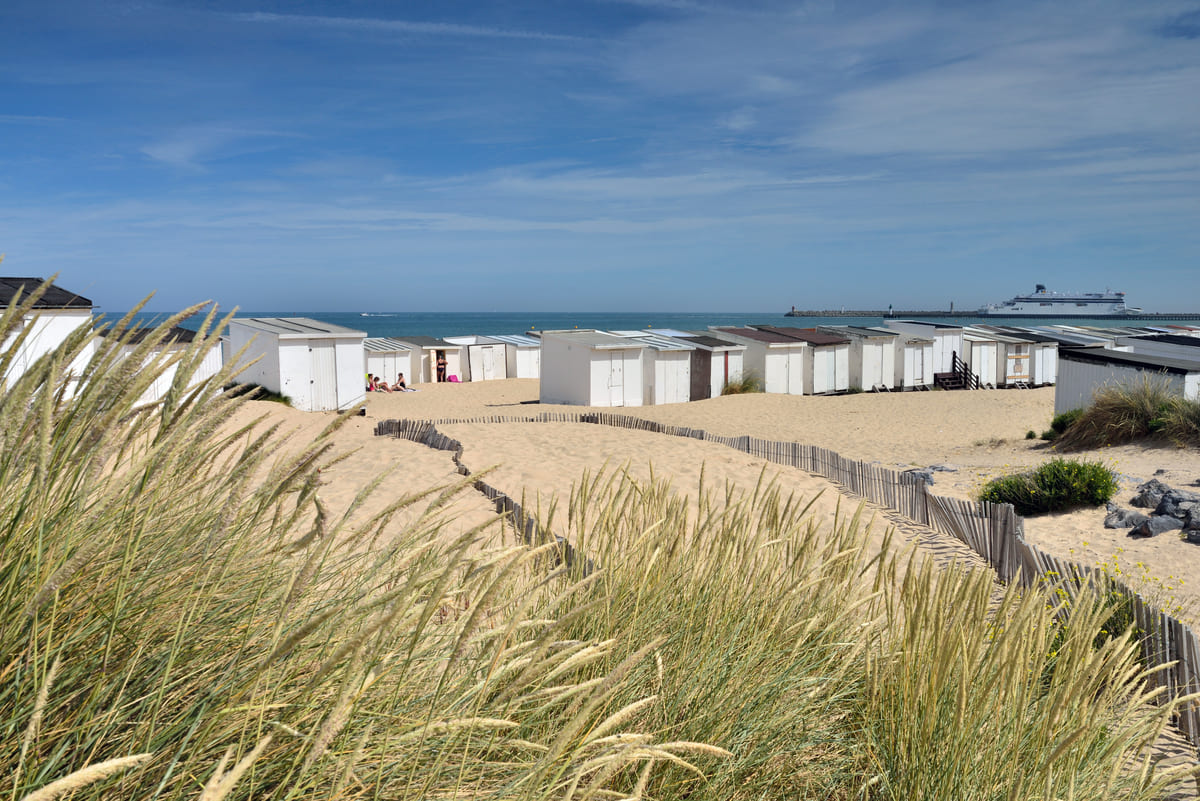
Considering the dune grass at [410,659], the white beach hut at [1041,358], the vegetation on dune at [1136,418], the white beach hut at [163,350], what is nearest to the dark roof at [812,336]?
the white beach hut at [1041,358]

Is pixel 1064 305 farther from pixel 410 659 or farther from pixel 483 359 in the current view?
pixel 410 659

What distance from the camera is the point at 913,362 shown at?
30.4m

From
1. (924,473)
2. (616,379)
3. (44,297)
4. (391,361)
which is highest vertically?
(44,297)

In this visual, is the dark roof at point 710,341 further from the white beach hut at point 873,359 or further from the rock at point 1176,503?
the rock at point 1176,503

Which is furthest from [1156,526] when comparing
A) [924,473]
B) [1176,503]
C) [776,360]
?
[776,360]

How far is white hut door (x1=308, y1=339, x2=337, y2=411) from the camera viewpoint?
20.6 meters

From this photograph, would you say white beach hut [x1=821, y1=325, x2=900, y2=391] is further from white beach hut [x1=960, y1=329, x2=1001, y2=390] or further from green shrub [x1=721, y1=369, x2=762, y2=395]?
green shrub [x1=721, y1=369, x2=762, y2=395]

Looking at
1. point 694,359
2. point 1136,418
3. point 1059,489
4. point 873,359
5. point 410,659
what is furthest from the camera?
point 873,359

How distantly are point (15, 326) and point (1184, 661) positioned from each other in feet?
19.0

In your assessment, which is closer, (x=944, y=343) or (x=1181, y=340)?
(x=1181, y=340)

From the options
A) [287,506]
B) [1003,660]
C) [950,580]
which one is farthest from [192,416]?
[287,506]

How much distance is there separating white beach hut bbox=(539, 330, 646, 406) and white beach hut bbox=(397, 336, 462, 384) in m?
7.21

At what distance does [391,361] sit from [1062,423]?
2108 centimetres

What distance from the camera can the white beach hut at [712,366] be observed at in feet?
81.9
